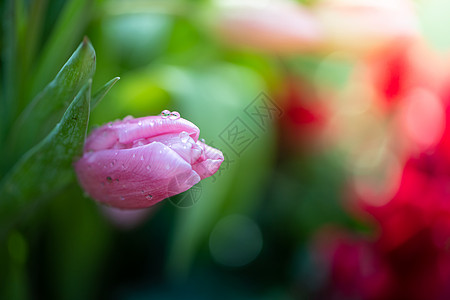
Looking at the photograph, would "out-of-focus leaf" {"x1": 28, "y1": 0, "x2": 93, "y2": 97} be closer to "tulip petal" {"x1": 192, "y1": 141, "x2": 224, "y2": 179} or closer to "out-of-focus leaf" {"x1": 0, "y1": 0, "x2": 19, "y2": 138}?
"out-of-focus leaf" {"x1": 0, "y1": 0, "x2": 19, "y2": 138}

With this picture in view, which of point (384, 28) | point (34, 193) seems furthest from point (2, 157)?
point (384, 28)

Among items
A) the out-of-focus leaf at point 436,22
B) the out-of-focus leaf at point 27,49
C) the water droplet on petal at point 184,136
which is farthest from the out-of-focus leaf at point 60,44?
the out-of-focus leaf at point 436,22

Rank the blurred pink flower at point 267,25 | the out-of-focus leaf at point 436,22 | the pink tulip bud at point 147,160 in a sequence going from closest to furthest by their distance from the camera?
1. the pink tulip bud at point 147,160
2. the blurred pink flower at point 267,25
3. the out-of-focus leaf at point 436,22

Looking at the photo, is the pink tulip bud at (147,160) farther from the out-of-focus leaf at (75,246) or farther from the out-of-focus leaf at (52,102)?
the out-of-focus leaf at (75,246)

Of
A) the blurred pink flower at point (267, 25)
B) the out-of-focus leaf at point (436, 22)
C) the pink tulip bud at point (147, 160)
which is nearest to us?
the pink tulip bud at point (147, 160)

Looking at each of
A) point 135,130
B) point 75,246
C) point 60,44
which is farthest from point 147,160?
point 75,246

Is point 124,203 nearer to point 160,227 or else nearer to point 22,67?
point 22,67

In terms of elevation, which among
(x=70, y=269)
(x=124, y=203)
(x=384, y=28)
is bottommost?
(x=70, y=269)
